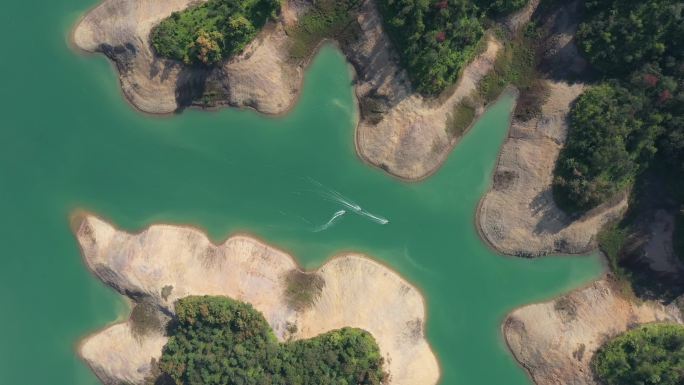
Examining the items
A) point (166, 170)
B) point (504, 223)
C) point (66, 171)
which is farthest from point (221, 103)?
point (504, 223)

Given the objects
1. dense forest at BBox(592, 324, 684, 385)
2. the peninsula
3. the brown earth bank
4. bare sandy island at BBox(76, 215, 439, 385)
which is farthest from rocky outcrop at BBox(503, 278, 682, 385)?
bare sandy island at BBox(76, 215, 439, 385)

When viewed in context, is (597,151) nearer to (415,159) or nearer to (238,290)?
(415,159)

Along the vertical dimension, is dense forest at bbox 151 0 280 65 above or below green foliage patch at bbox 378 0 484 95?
above

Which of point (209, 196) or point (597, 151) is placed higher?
point (209, 196)

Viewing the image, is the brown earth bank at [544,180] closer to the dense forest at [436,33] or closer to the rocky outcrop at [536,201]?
the rocky outcrop at [536,201]

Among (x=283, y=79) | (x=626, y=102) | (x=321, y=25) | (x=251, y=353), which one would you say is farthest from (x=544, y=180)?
(x=251, y=353)

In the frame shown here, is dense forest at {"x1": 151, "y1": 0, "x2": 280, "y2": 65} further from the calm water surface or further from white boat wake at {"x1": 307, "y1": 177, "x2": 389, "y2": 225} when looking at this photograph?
white boat wake at {"x1": 307, "y1": 177, "x2": 389, "y2": 225}
